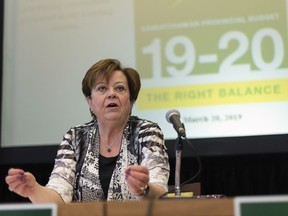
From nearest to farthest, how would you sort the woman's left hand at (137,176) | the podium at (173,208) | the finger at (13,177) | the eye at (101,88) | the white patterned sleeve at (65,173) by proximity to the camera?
the podium at (173,208)
the woman's left hand at (137,176)
the finger at (13,177)
the white patterned sleeve at (65,173)
the eye at (101,88)

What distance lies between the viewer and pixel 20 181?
150cm

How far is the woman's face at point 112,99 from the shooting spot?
1889mm

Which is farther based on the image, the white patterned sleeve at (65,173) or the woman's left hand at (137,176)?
the white patterned sleeve at (65,173)

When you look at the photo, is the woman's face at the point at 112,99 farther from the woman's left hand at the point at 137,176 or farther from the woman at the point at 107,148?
the woman's left hand at the point at 137,176

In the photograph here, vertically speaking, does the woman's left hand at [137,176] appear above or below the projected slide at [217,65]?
below

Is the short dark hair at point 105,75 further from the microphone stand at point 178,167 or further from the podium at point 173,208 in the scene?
the podium at point 173,208

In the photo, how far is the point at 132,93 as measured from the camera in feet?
6.54

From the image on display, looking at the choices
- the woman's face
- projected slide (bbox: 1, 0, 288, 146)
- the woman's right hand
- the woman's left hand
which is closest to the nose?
the woman's face

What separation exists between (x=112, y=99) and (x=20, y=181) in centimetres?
51

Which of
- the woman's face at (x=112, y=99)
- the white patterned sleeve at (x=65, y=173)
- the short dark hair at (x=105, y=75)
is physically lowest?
the white patterned sleeve at (x=65, y=173)

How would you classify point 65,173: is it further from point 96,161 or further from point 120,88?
point 120,88

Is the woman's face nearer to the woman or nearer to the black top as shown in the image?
the woman

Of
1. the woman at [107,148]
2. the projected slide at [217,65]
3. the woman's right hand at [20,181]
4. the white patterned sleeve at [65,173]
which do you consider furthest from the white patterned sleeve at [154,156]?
Answer: the projected slide at [217,65]

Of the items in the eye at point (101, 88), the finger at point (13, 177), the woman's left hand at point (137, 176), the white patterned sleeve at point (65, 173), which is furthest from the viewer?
the eye at point (101, 88)
